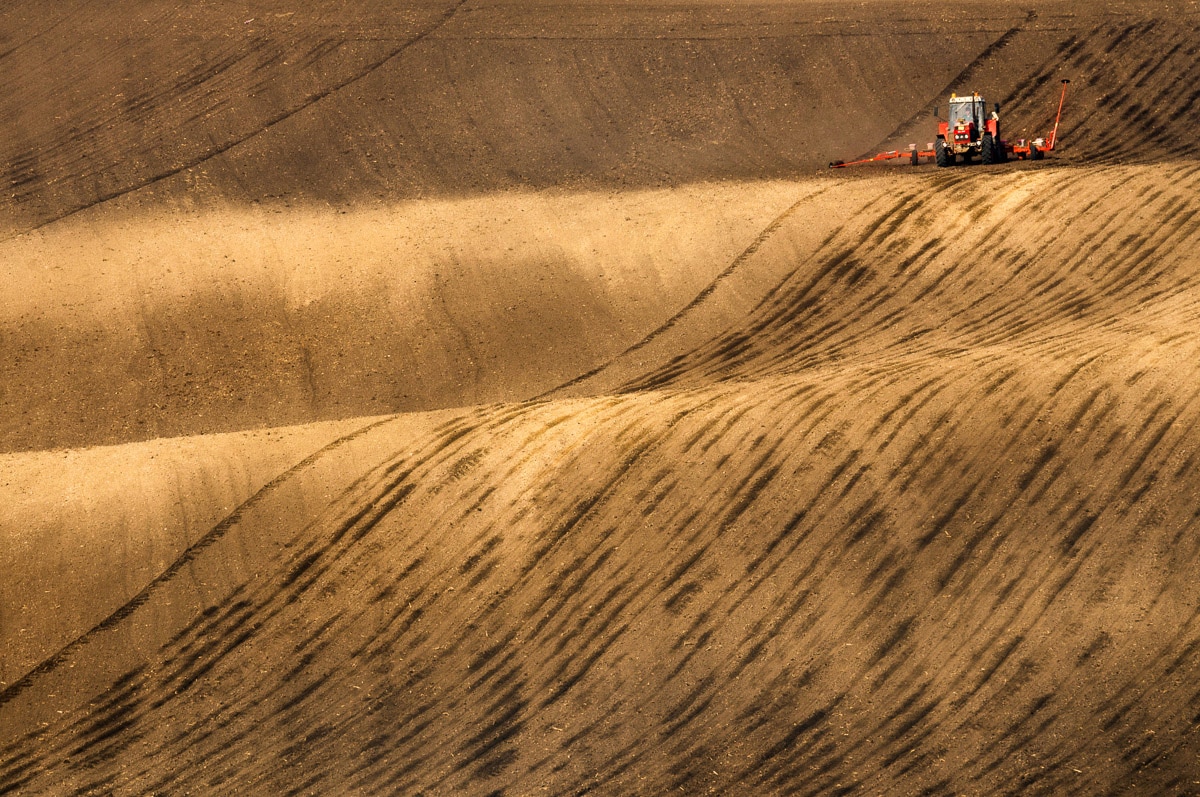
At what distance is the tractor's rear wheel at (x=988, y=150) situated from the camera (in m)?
22.4

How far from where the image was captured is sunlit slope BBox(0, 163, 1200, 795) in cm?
1276

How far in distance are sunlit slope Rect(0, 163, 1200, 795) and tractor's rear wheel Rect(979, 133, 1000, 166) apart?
225 inches

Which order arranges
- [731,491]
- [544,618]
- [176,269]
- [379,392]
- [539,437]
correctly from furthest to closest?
[176,269], [379,392], [539,437], [731,491], [544,618]

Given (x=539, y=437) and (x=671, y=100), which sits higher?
(x=671, y=100)

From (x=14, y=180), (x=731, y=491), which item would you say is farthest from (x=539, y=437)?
(x=14, y=180)

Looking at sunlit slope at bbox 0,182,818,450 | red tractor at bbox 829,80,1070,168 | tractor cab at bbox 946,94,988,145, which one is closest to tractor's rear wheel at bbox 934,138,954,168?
red tractor at bbox 829,80,1070,168

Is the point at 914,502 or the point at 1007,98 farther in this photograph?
the point at 1007,98

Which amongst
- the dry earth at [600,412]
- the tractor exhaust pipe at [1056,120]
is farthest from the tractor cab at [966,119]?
the tractor exhaust pipe at [1056,120]

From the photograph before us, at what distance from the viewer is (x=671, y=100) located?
2478 cm

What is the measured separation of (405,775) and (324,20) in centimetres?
1822

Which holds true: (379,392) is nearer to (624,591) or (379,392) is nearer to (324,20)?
(624,591)

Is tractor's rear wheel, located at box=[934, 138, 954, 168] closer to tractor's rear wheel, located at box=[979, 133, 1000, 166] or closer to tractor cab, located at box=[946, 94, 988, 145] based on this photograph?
tractor cab, located at box=[946, 94, 988, 145]

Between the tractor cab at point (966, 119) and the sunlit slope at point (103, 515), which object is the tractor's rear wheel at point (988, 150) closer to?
the tractor cab at point (966, 119)

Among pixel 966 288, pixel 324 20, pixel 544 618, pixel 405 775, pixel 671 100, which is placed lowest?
pixel 405 775
